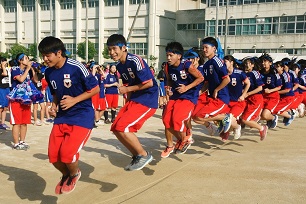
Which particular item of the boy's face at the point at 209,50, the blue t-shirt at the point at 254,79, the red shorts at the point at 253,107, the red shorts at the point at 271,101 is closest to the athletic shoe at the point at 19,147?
the boy's face at the point at 209,50

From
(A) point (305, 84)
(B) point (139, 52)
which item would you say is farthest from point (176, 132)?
(B) point (139, 52)

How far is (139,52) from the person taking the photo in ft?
187

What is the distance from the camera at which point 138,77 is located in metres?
5.30

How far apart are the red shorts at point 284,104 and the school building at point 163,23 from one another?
23.3m

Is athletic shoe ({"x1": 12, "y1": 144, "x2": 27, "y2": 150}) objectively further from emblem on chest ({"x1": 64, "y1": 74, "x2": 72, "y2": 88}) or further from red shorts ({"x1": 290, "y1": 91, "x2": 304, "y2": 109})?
red shorts ({"x1": 290, "y1": 91, "x2": 304, "y2": 109})

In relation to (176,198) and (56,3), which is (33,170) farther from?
(56,3)

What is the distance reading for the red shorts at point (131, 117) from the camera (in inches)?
207

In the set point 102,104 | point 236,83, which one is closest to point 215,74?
point 236,83

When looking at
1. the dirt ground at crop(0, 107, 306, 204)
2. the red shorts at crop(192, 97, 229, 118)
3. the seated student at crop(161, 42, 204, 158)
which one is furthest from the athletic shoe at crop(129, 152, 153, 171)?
the red shorts at crop(192, 97, 229, 118)

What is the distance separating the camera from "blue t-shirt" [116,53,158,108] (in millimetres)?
5277

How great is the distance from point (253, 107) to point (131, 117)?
13.7 feet

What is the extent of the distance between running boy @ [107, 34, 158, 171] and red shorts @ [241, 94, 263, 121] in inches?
144

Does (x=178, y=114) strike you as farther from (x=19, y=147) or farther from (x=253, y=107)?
(x=19, y=147)

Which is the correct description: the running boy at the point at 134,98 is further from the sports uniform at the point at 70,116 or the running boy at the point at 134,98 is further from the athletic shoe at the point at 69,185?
the athletic shoe at the point at 69,185
